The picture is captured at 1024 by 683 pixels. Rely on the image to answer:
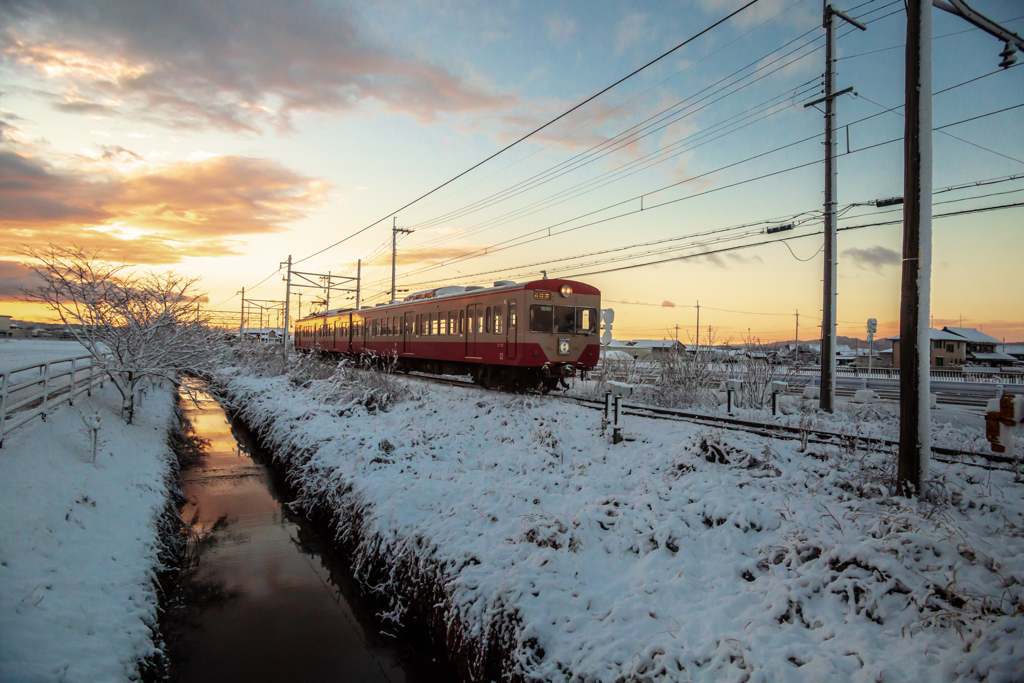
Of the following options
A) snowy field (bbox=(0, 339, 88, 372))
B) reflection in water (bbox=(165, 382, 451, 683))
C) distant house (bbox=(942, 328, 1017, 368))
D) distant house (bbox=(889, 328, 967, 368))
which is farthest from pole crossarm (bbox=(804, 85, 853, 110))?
distant house (bbox=(942, 328, 1017, 368))

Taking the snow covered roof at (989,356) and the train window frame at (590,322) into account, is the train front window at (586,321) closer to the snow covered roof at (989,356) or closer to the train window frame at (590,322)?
the train window frame at (590,322)

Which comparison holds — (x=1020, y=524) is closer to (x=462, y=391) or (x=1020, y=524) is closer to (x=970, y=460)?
(x=970, y=460)

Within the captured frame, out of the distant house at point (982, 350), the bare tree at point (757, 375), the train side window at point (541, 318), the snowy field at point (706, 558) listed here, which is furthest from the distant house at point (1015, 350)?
the snowy field at point (706, 558)

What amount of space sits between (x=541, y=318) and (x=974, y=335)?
51088 millimetres

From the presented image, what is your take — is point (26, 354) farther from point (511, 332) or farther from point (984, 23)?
point (984, 23)

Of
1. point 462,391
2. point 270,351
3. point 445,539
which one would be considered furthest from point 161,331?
point 270,351

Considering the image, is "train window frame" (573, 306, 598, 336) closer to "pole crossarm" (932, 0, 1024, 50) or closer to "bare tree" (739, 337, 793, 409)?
"bare tree" (739, 337, 793, 409)

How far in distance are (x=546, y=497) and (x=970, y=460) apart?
4.89 m

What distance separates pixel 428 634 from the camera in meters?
6.17

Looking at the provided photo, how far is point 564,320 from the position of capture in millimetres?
14961

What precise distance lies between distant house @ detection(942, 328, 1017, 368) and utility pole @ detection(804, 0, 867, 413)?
44000 mm

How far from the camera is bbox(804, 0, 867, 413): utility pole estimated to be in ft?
37.3

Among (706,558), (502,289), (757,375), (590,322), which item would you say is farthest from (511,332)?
(706,558)

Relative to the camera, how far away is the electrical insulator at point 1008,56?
18.4 ft
